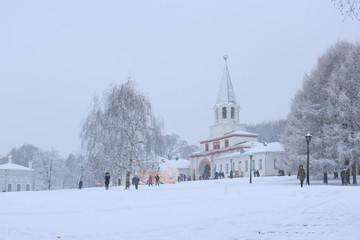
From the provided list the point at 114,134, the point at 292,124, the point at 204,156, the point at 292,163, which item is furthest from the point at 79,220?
the point at 204,156

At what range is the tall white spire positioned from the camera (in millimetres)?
81688

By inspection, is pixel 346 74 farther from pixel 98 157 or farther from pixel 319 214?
pixel 319 214

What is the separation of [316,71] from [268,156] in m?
26.7

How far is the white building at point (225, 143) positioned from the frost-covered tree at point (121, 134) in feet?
124

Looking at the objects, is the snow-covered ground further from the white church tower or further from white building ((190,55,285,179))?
the white church tower

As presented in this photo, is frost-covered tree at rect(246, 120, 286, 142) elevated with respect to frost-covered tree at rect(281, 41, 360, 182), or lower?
elevated

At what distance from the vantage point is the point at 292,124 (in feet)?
136

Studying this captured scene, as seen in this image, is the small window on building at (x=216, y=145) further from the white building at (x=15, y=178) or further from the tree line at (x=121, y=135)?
the tree line at (x=121, y=135)

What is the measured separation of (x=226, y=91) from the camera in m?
82.4

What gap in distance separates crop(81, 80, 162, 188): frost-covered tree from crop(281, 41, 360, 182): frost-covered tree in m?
13.0

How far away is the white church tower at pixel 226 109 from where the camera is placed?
268 feet

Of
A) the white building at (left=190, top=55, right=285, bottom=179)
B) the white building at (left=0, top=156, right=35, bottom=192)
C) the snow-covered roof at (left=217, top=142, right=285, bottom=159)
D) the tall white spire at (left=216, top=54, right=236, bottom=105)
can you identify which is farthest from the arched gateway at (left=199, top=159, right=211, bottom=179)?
the white building at (left=0, top=156, right=35, bottom=192)

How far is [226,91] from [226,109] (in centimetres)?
344

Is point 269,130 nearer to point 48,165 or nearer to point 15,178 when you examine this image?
point 48,165
